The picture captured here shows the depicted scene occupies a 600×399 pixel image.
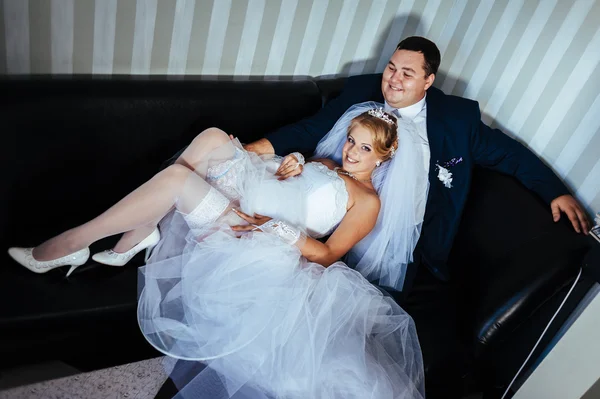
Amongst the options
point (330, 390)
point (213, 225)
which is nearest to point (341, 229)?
point (213, 225)

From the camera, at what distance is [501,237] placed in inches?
91.1

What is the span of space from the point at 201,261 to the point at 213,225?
0.15m

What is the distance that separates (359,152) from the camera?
218 cm

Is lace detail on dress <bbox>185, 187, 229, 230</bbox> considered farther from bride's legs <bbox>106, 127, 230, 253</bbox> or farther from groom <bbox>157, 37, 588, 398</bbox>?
groom <bbox>157, 37, 588, 398</bbox>

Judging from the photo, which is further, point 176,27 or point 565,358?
point 176,27

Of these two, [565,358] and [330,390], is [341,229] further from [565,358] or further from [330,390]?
[565,358]

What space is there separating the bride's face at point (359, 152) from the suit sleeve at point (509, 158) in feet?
2.04

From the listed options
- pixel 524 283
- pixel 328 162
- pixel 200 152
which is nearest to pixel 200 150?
pixel 200 152

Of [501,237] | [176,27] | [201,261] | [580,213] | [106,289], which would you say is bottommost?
[106,289]

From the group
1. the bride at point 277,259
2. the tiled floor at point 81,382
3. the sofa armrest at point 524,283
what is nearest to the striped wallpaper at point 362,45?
the sofa armrest at point 524,283

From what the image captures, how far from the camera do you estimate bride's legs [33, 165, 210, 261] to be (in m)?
1.91

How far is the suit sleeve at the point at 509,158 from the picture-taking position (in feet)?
8.10

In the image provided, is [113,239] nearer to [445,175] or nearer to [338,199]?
[338,199]

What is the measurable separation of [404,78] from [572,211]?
2.78ft
